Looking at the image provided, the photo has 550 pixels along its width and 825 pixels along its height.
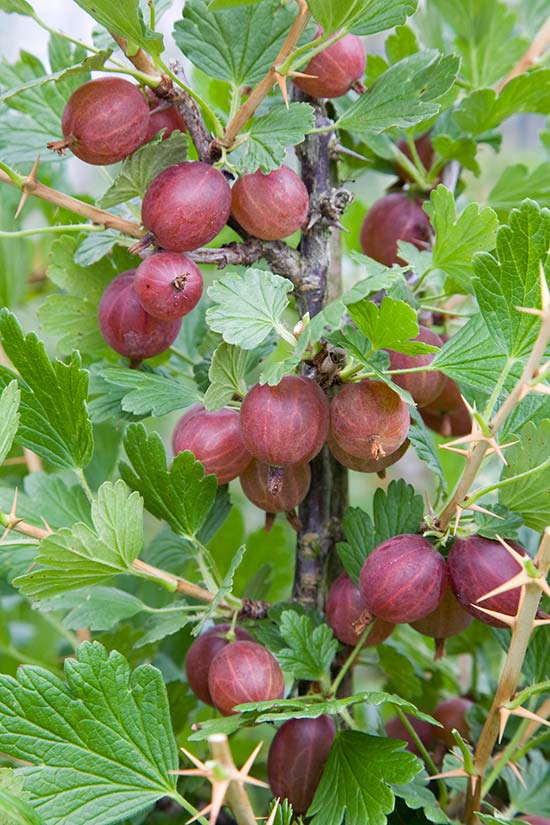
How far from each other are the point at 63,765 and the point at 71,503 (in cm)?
21

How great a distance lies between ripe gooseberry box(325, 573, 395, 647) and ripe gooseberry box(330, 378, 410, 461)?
0.31 ft

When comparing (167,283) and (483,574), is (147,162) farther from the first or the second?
(483,574)

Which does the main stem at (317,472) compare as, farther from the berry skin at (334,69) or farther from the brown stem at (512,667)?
the brown stem at (512,667)

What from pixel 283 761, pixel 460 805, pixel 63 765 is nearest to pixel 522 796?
pixel 460 805

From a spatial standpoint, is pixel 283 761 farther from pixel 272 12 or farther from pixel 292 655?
pixel 272 12

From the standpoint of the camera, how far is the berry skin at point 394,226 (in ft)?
2.19

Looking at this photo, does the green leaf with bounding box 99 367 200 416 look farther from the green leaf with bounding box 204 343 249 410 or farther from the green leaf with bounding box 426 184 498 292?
the green leaf with bounding box 426 184 498 292

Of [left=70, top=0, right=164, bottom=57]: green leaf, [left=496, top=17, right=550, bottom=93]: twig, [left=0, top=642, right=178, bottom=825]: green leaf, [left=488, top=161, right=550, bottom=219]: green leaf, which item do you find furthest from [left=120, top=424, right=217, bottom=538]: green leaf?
[left=496, top=17, right=550, bottom=93]: twig

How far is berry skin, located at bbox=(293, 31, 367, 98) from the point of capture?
1.77ft

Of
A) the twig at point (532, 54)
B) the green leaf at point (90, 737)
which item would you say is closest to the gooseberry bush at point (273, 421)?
the green leaf at point (90, 737)

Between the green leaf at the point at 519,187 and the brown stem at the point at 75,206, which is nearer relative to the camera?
the brown stem at the point at 75,206

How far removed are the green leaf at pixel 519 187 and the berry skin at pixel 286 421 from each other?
29cm

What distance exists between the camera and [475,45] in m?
0.74

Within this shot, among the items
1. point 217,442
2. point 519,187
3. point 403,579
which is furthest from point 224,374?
point 519,187
